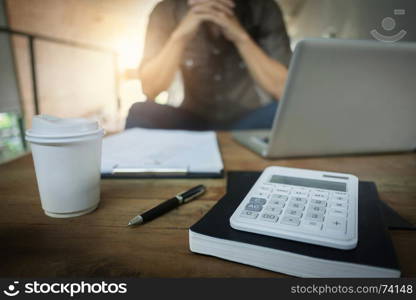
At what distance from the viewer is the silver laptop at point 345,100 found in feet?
1.69

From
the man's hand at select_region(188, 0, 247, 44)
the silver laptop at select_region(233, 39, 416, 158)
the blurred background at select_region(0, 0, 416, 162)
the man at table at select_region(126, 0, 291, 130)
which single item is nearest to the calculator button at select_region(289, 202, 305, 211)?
the silver laptop at select_region(233, 39, 416, 158)

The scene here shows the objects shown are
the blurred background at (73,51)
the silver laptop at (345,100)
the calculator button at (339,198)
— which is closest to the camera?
the calculator button at (339,198)

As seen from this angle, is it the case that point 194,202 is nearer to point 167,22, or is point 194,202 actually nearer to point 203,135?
point 203,135

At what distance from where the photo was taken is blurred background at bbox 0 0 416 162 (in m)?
1.02

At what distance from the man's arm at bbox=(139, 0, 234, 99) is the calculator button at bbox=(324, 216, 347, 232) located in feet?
3.66

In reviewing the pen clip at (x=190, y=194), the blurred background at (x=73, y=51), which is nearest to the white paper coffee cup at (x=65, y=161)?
the pen clip at (x=190, y=194)

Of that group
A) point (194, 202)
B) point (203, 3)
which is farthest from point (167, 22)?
point (194, 202)

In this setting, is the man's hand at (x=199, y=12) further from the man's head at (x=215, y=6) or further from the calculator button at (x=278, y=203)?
the calculator button at (x=278, y=203)

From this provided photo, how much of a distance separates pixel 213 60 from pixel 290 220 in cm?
115

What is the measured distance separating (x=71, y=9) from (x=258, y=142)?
90 centimetres

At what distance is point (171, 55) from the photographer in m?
1.29

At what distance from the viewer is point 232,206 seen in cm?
34

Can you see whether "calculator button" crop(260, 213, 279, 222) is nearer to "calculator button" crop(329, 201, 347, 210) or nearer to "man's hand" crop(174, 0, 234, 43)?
"calculator button" crop(329, 201, 347, 210)

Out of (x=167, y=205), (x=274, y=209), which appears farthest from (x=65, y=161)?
(x=274, y=209)
